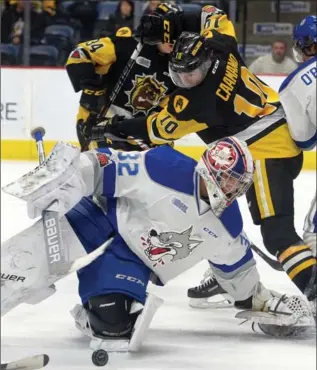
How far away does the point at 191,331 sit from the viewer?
300 cm

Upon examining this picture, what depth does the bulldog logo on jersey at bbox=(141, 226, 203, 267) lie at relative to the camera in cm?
269

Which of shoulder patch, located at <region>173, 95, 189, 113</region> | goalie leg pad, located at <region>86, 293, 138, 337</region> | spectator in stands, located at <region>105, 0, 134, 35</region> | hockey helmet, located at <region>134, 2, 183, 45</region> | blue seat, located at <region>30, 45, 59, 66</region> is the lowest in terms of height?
goalie leg pad, located at <region>86, 293, 138, 337</region>

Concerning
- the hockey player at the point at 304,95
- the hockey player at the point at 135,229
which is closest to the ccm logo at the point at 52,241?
the hockey player at the point at 135,229

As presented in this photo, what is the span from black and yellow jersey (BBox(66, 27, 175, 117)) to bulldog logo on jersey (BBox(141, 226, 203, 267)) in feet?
3.95

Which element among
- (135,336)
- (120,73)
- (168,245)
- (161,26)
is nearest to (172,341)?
(135,336)

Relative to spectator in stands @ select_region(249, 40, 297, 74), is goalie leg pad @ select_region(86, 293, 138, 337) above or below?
below

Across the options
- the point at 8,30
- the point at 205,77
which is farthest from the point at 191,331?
the point at 8,30

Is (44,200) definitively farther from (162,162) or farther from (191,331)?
(191,331)

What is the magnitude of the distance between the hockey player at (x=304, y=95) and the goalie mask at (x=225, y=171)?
1.62 ft

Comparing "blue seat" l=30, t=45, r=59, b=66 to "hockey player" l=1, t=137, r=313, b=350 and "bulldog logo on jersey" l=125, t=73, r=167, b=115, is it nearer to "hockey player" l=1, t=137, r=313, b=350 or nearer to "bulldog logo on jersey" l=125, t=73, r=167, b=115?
"bulldog logo on jersey" l=125, t=73, r=167, b=115

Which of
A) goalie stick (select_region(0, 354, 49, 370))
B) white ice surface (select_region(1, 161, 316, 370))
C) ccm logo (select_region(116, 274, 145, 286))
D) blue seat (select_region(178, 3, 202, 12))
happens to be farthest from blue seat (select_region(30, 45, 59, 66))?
goalie stick (select_region(0, 354, 49, 370))

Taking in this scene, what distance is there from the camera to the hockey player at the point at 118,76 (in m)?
3.82

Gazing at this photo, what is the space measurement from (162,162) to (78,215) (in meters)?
0.26

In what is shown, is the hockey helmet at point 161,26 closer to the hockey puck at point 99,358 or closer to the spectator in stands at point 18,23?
the hockey puck at point 99,358
